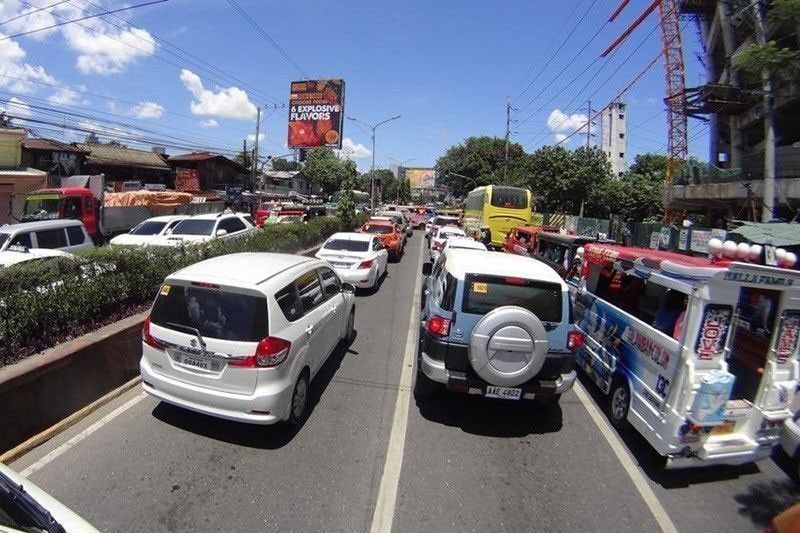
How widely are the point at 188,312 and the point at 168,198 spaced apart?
24363 millimetres

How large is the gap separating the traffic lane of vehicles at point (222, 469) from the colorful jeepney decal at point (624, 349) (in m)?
2.85

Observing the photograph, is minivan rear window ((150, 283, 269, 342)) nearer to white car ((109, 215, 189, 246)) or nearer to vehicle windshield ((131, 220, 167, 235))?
white car ((109, 215, 189, 246))

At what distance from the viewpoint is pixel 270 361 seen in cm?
458

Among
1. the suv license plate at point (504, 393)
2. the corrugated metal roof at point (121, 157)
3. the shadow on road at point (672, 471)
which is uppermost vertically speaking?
the corrugated metal roof at point (121, 157)

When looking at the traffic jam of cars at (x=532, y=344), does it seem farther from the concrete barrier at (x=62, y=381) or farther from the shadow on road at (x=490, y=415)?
the concrete barrier at (x=62, y=381)

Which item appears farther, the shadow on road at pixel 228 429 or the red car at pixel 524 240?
the red car at pixel 524 240

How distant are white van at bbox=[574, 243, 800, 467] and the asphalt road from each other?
0.40 metres

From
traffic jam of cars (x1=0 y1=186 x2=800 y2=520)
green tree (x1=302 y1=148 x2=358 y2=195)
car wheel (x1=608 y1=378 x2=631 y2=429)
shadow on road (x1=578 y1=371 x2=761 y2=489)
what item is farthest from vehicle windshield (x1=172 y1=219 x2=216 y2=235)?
green tree (x1=302 y1=148 x2=358 y2=195)

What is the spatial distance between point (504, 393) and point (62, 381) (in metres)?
4.71

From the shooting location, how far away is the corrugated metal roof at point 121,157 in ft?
119

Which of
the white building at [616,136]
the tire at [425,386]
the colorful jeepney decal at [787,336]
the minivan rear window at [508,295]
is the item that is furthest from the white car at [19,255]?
the white building at [616,136]

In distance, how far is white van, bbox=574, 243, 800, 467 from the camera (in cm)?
438

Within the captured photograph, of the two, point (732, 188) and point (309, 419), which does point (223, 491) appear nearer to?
point (309, 419)

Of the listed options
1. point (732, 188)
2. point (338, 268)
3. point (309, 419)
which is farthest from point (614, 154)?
point (309, 419)
